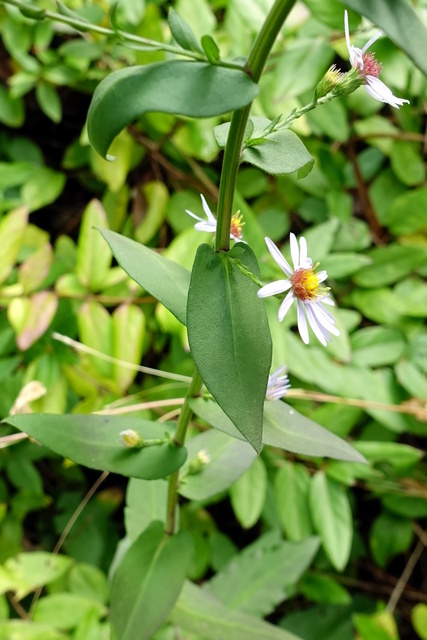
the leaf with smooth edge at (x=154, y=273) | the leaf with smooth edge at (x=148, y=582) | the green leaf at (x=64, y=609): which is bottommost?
the green leaf at (x=64, y=609)

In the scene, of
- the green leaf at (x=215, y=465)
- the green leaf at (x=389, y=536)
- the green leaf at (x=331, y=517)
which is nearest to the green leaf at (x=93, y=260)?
the green leaf at (x=215, y=465)

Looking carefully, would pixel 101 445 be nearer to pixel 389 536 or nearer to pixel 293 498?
pixel 293 498

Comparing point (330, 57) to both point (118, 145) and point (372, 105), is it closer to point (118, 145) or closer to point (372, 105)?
point (372, 105)

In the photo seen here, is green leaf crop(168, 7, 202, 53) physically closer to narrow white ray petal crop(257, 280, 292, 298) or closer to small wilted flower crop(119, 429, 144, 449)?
narrow white ray petal crop(257, 280, 292, 298)

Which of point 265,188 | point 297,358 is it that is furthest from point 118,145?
point 297,358

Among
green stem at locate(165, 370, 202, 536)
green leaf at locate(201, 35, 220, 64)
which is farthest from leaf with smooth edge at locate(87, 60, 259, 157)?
green stem at locate(165, 370, 202, 536)

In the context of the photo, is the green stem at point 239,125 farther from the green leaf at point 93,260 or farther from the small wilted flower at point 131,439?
the green leaf at point 93,260

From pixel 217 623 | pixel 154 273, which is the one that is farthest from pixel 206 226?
pixel 217 623
